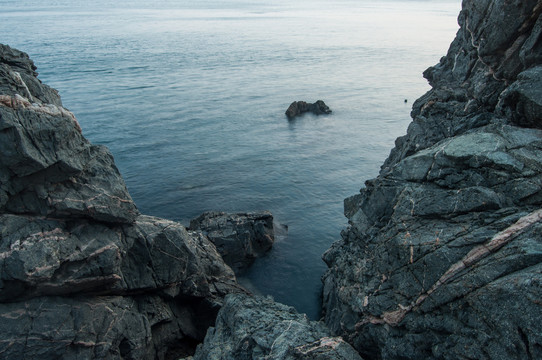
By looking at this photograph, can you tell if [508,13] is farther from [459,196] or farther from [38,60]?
[38,60]

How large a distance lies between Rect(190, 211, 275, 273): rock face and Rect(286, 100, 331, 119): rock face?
4527 centimetres

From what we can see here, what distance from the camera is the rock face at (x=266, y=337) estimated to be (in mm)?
18625

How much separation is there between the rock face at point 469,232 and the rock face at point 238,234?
39.7 feet

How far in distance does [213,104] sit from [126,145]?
87.9 ft

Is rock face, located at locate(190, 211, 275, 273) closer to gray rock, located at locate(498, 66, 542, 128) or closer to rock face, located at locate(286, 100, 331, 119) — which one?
gray rock, located at locate(498, 66, 542, 128)

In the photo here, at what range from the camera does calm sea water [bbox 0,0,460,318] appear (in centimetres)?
4728

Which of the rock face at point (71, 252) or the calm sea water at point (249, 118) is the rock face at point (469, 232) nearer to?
the rock face at point (71, 252)

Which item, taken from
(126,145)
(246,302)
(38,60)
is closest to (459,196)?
(246,302)

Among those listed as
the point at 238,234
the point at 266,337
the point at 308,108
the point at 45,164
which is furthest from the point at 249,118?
the point at 266,337

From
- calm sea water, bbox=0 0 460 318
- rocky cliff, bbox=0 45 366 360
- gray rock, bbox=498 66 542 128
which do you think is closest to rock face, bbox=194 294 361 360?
rocky cliff, bbox=0 45 366 360

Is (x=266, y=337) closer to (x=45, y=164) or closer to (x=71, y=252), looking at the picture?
(x=71, y=252)

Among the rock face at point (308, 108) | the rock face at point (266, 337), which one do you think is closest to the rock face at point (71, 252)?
the rock face at point (266, 337)

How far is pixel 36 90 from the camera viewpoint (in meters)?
24.3

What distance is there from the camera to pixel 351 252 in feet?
86.1
